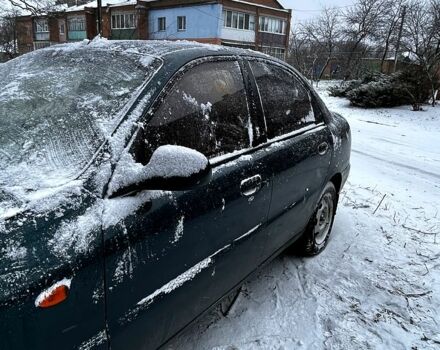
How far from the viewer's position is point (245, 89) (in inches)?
92.9

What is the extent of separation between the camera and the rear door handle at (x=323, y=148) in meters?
3.01

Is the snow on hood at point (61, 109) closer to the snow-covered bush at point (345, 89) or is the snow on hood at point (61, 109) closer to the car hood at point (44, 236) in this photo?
the car hood at point (44, 236)

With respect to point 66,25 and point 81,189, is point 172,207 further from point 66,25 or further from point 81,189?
point 66,25

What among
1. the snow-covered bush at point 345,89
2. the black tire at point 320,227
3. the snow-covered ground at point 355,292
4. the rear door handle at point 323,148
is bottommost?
the snow-covered bush at point 345,89

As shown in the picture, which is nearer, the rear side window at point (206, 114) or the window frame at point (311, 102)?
the rear side window at point (206, 114)

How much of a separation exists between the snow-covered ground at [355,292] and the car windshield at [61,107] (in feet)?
3.79

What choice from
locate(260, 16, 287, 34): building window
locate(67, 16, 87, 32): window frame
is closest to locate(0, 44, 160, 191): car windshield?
locate(260, 16, 287, 34): building window

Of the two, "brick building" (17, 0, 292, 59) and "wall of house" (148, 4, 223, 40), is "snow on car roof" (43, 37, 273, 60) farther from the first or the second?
"wall of house" (148, 4, 223, 40)

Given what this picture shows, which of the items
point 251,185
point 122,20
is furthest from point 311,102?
point 122,20

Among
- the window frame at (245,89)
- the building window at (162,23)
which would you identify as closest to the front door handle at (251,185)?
the window frame at (245,89)

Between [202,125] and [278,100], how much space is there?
0.90 meters

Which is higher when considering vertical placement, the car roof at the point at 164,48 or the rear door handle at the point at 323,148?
the car roof at the point at 164,48

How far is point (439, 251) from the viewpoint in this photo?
146 inches

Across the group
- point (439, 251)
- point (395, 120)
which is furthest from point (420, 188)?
point (395, 120)
